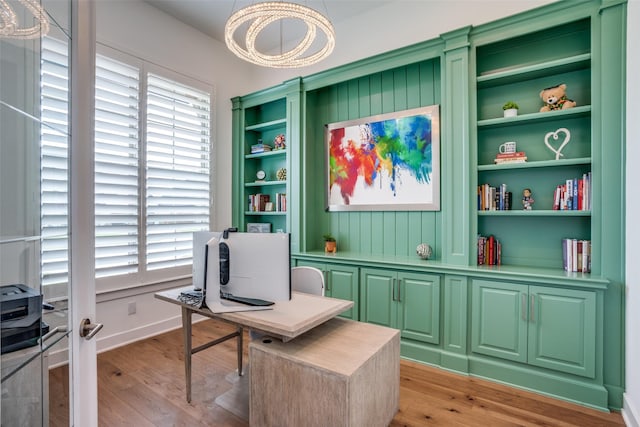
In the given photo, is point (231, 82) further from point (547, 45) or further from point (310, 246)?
point (547, 45)

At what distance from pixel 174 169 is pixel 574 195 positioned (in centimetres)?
381

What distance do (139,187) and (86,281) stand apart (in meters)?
2.59

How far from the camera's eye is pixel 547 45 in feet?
8.54

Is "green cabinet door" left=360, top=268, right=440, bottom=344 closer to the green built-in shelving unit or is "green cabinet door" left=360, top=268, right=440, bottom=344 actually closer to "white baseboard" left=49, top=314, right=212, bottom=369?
the green built-in shelving unit

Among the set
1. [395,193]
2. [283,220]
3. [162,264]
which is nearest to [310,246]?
[283,220]

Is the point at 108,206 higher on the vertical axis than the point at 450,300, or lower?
higher

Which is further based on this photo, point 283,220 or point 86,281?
point 283,220

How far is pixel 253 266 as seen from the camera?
6.13 ft

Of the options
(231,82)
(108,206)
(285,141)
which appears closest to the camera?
(108,206)

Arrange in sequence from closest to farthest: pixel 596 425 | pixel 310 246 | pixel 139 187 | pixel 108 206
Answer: pixel 596 425, pixel 108 206, pixel 139 187, pixel 310 246

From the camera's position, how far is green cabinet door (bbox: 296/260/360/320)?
310cm

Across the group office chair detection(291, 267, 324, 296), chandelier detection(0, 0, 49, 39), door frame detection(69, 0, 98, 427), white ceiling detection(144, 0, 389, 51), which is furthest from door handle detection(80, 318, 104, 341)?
white ceiling detection(144, 0, 389, 51)

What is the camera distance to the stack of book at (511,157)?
258cm

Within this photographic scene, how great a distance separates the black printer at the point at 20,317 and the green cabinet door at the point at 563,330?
9.02 ft
